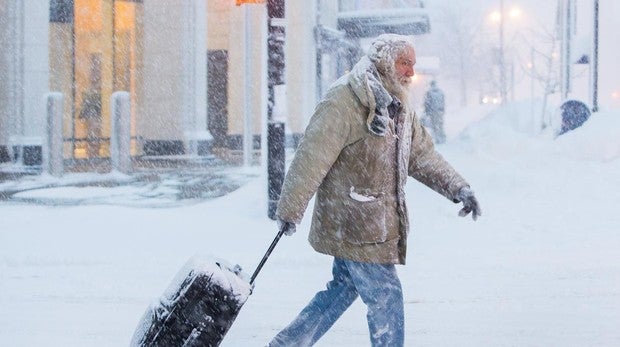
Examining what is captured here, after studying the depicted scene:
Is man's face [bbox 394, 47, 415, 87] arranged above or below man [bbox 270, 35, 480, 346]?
above

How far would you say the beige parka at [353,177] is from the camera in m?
3.84

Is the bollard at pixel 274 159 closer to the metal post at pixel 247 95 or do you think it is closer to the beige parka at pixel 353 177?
the beige parka at pixel 353 177

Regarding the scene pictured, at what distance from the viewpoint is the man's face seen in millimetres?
3858

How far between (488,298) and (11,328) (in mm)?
3354

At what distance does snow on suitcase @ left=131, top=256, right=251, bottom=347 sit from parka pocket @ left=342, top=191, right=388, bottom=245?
1.79 ft

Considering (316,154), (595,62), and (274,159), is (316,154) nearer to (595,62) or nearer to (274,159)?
(274,159)

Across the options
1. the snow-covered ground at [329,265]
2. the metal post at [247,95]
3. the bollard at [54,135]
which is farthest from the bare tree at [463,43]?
the snow-covered ground at [329,265]

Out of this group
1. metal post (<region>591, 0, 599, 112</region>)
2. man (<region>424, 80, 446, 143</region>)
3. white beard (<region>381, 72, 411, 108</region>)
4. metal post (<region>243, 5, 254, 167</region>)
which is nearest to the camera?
white beard (<region>381, 72, 411, 108</region>)

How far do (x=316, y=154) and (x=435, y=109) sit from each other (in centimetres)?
2258

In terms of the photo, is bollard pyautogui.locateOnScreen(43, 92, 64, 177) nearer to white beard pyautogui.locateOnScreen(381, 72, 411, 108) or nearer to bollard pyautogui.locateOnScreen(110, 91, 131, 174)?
bollard pyautogui.locateOnScreen(110, 91, 131, 174)

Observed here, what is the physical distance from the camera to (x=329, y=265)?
307 inches

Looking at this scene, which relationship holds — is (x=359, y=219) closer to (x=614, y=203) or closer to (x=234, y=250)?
(x=234, y=250)

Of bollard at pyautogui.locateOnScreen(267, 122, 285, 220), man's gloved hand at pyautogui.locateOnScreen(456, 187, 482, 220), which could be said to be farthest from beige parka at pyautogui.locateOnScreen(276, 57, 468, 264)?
bollard at pyautogui.locateOnScreen(267, 122, 285, 220)

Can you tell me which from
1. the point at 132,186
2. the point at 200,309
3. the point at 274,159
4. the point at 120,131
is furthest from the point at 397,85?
the point at 120,131
